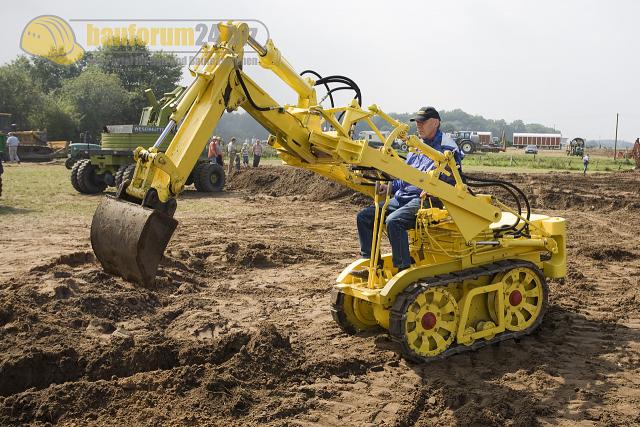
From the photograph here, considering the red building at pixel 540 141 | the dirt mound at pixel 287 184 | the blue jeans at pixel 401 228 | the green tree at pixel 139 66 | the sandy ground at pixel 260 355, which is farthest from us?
the red building at pixel 540 141

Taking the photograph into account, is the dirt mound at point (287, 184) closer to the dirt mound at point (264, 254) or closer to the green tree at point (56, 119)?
the dirt mound at point (264, 254)

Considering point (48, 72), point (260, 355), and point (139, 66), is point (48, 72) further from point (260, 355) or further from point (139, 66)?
point (260, 355)

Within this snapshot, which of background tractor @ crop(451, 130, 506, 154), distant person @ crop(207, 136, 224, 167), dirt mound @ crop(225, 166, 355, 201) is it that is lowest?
dirt mound @ crop(225, 166, 355, 201)

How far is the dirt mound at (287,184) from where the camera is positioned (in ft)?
65.5

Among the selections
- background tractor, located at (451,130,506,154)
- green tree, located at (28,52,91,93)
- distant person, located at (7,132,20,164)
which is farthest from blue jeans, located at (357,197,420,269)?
green tree, located at (28,52,91,93)

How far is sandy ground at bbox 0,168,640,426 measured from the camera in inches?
193

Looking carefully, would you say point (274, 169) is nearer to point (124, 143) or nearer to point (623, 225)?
point (124, 143)

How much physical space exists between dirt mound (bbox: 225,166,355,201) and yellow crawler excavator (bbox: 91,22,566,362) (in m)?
12.8

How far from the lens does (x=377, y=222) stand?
6254 millimetres

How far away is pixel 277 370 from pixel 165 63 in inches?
2723

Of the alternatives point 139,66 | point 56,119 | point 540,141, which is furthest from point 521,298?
point 540,141

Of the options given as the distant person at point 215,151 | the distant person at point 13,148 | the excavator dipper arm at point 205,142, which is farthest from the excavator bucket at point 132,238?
the distant person at point 13,148

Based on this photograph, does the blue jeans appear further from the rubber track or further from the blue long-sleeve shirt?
the rubber track

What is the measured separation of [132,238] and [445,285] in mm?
2954
